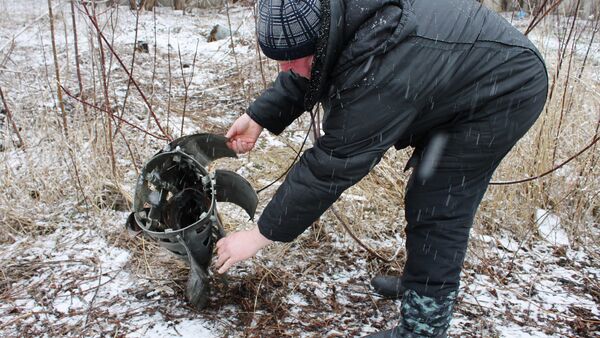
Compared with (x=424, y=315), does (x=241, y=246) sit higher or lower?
higher

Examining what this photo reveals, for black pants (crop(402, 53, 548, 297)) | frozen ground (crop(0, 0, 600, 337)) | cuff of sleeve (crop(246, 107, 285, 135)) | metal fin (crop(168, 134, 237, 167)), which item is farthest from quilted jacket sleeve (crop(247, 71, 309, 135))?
frozen ground (crop(0, 0, 600, 337))

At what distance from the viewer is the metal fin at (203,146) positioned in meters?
1.81

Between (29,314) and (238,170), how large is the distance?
154cm

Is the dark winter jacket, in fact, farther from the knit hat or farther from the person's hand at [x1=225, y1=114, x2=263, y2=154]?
the person's hand at [x1=225, y1=114, x2=263, y2=154]

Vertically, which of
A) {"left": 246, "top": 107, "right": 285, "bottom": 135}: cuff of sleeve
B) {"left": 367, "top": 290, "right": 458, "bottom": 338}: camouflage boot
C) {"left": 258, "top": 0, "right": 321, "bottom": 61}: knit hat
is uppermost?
{"left": 258, "top": 0, "right": 321, "bottom": 61}: knit hat

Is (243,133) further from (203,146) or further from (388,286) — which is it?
(388,286)

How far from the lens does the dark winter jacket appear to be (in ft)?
4.12

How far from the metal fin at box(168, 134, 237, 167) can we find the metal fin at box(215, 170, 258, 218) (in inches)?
4.4

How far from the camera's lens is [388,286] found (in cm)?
211

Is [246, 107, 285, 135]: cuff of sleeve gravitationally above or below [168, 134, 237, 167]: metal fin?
above

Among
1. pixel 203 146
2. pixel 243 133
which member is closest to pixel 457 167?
pixel 243 133

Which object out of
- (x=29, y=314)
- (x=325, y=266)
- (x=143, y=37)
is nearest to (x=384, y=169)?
(x=325, y=266)

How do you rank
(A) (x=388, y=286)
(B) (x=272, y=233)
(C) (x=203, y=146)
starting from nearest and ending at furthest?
(B) (x=272, y=233), (C) (x=203, y=146), (A) (x=388, y=286)

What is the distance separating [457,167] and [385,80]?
460 millimetres
